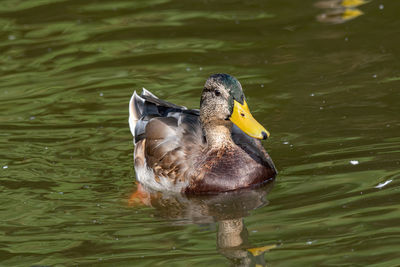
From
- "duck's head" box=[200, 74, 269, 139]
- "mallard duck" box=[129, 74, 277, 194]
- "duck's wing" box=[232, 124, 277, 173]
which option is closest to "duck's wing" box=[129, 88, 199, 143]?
"mallard duck" box=[129, 74, 277, 194]

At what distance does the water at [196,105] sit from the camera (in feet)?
23.7

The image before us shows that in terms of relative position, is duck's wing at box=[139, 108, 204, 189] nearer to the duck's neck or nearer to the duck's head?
the duck's neck

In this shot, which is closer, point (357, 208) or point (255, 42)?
point (357, 208)

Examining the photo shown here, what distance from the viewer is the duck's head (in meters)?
8.50

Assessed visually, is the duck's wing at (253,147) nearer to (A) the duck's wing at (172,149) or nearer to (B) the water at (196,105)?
(B) the water at (196,105)

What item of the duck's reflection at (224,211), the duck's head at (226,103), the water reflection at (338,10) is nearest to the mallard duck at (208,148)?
the duck's head at (226,103)

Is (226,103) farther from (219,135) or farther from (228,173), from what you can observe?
(228,173)

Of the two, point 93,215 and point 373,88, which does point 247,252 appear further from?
point 373,88

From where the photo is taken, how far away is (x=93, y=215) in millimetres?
8094

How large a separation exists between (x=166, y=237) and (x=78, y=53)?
20.7 ft

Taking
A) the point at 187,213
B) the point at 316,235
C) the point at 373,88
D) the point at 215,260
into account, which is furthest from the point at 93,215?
the point at 373,88

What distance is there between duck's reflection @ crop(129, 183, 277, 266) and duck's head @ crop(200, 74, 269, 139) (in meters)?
0.69

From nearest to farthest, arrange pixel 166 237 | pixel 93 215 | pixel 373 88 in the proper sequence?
pixel 166 237 < pixel 93 215 < pixel 373 88

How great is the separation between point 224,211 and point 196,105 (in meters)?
3.17
